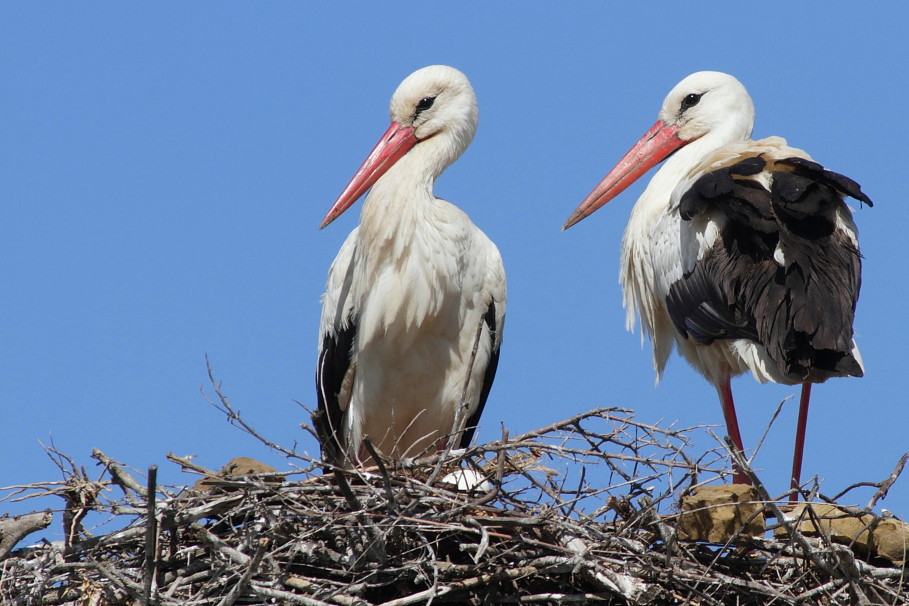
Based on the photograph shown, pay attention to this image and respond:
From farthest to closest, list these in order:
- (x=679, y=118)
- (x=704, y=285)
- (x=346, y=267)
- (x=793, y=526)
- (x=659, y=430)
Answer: (x=679, y=118)
(x=346, y=267)
(x=704, y=285)
(x=659, y=430)
(x=793, y=526)

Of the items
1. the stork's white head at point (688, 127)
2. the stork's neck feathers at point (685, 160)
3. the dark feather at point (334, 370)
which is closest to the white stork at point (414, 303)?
the dark feather at point (334, 370)

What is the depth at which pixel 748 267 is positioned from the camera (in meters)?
5.61

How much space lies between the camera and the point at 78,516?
4656mm

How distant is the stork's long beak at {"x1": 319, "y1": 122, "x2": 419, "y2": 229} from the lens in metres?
6.30

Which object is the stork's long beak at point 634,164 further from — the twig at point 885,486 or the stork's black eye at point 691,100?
the twig at point 885,486

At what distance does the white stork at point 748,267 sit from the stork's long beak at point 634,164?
0.34 metres

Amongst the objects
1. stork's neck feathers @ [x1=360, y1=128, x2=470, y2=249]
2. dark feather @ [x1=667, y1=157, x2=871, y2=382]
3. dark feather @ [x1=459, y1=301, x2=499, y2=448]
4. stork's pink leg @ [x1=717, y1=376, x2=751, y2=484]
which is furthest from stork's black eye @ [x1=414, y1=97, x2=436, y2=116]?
stork's pink leg @ [x1=717, y1=376, x2=751, y2=484]

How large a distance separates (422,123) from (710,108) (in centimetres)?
141

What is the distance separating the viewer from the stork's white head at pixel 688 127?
267 inches

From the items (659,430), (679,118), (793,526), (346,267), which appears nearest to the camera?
(793,526)

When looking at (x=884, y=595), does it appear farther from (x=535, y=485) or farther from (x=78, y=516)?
(x=78, y=516)

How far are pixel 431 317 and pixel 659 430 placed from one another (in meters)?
1.45

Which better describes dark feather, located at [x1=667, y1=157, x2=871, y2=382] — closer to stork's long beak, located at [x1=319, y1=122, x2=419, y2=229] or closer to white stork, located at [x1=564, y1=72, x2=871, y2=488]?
white stork, located at [x1=564, y1=72, x2=871, y2=488]

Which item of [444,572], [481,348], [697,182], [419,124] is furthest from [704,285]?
[444,572]
